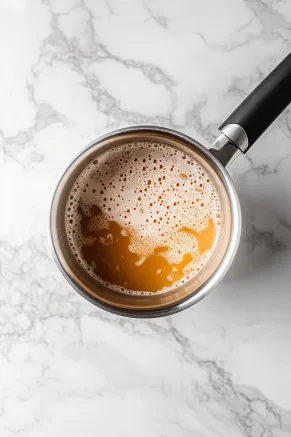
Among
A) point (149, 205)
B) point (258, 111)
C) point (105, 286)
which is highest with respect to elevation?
point (258, 111)

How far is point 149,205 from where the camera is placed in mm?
1067

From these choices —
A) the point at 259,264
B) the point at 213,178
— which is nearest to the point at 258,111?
the point at 213,178

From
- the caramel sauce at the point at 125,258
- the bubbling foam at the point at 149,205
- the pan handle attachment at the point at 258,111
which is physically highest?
the pan handle attachment at the point at 258,111

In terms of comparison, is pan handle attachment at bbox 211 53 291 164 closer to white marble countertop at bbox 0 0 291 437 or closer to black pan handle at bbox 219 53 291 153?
black pan handle at bbox 219 53 291 153

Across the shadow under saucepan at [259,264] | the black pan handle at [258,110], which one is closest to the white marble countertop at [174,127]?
the shadow under saucepan at [259,264]

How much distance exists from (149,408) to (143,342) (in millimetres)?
118

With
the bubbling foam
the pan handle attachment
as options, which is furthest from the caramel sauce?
the pan handle attachment

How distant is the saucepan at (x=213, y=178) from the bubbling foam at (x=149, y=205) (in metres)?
0.02

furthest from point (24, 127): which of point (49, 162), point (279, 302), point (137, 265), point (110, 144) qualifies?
point (279, 302)

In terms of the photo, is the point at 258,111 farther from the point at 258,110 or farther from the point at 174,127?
the point at 174,127

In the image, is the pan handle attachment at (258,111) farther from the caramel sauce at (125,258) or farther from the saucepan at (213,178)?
the caramel sauce at (125,258)

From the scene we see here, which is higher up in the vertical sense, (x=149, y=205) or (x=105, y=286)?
(x=149, y=205)

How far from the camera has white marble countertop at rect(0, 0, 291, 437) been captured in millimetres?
1113

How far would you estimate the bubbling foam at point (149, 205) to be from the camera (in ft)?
3.50
